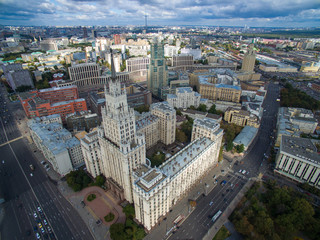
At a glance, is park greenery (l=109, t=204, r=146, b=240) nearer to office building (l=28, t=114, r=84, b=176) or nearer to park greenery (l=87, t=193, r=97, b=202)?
park greenery (l=87, t=193, r=97, b=202)

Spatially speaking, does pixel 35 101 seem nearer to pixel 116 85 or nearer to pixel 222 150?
pixel 116 85

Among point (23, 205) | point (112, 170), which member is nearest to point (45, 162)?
point (23, 205)

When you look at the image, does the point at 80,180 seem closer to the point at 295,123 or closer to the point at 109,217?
the point at 109,217

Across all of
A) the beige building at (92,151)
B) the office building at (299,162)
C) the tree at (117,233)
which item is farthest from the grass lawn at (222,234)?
the beige building at (92,151)

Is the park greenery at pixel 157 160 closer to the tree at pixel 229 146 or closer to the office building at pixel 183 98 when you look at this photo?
the tree at pixel 229 146

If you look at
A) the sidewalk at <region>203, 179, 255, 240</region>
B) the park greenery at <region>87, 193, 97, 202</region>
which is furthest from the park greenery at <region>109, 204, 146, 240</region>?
the sidewalk at <region>203, 179, 255, 240</region>
